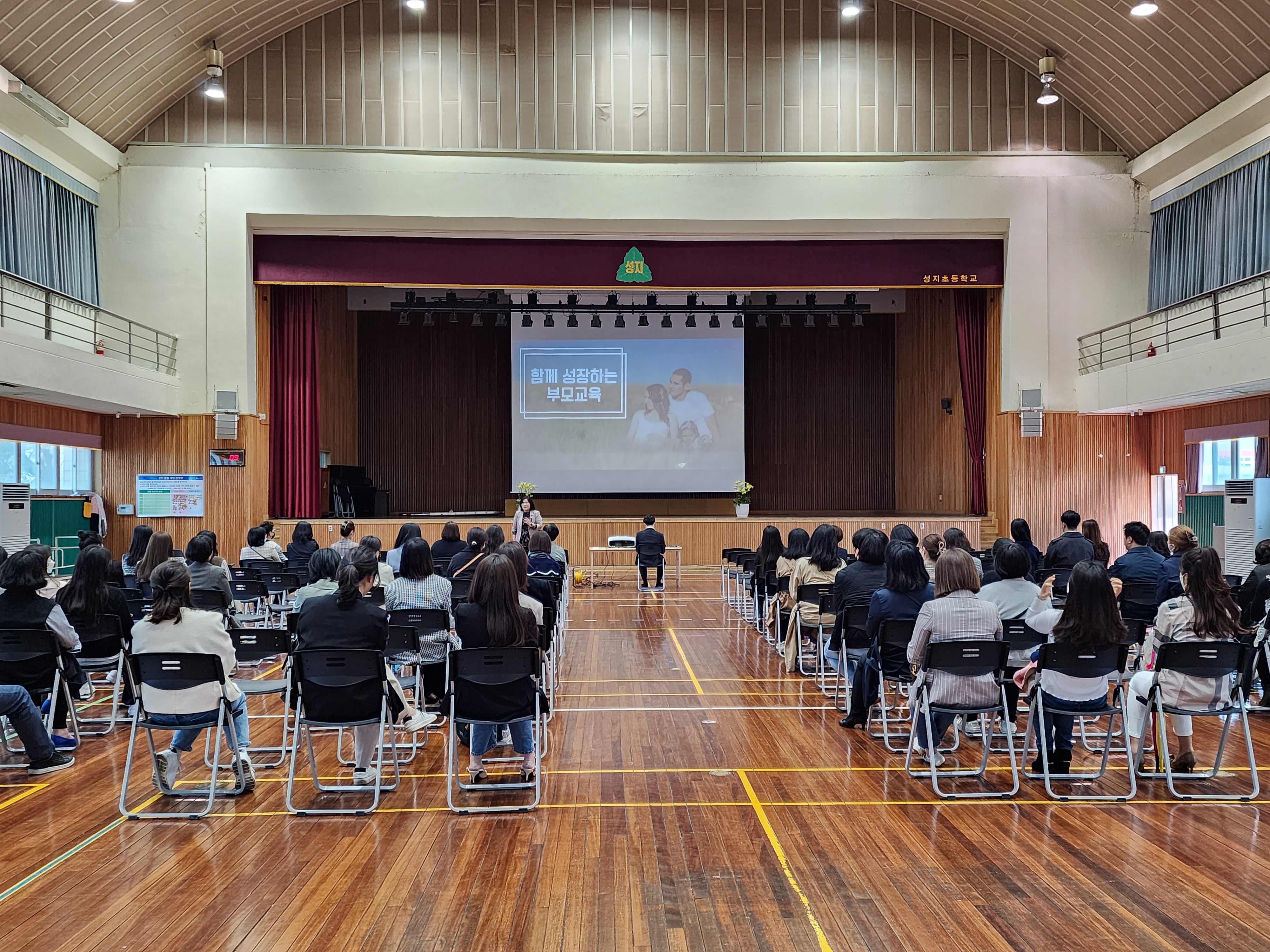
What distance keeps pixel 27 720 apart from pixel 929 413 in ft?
63.5

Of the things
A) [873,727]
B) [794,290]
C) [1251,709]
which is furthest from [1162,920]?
[794,290]

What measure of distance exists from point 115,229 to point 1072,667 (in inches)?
635

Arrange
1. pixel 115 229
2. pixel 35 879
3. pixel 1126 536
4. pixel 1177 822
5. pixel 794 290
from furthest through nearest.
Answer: pixel 794 290 < pixel 115 229 < pixel 1126 536 < pixel 1177 822 < pixel 35 879

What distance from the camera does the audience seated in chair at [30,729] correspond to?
208 inches

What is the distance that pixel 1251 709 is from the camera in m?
6.85

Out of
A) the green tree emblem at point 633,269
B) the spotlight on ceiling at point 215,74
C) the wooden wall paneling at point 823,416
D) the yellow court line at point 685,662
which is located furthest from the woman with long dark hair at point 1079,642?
the wooden wall paneling at point 823,416

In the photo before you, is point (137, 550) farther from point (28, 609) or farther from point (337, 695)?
point (337, 695)

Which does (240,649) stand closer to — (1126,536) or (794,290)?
(1126,536)

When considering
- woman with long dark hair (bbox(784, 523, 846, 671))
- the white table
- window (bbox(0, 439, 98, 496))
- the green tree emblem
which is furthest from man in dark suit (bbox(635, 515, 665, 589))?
window (bbox(0, 439, 98, 496))

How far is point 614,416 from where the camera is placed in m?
19.8

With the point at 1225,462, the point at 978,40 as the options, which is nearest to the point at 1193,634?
the point at 1225,462

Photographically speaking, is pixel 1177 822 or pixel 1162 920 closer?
pixel 1162 920

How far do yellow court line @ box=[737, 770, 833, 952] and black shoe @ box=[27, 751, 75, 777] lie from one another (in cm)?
393

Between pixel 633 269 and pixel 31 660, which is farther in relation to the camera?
pixel 633 269
